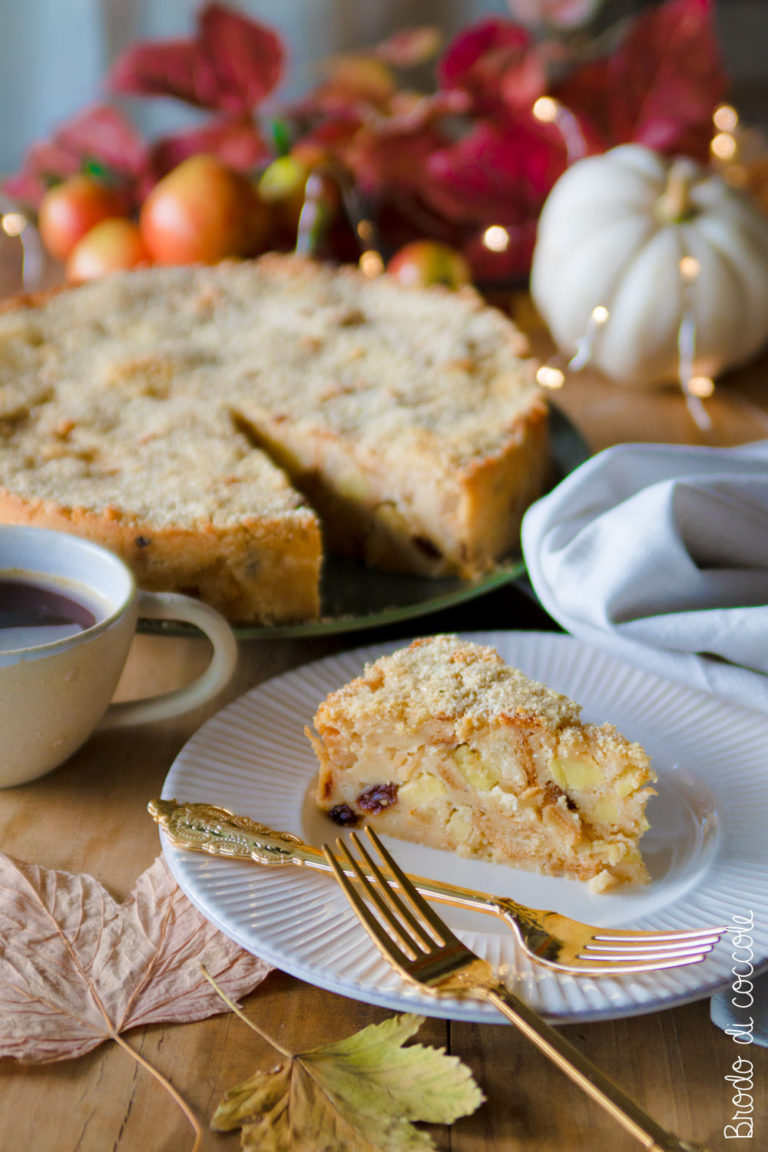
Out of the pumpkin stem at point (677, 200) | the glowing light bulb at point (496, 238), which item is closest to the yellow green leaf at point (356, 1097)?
the pumpkin stem at point (677, 200)

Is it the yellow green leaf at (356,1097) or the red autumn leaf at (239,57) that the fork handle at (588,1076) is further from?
the red autumn leaf at (239,57)

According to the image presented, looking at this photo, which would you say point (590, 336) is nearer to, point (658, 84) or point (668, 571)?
point (658, 84)

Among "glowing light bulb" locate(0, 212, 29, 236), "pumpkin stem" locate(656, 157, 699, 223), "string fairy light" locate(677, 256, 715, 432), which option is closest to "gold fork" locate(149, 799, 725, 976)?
"string fairy light" locate(677, 256, 715, 432)

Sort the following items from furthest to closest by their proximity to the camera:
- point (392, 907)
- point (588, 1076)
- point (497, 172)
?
1. point (497, 172)
2. point (392, 907)
3. point (588, 1076)

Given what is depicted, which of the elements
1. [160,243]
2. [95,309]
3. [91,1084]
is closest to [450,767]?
[91,1084]

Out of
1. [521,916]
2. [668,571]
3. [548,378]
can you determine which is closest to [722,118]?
[548,378]

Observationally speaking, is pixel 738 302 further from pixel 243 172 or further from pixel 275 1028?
pixel 275 1028

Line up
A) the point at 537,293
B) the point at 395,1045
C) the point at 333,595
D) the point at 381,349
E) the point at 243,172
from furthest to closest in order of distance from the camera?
the point at 243,172 < the point at 537,293 < the point at 381,349 < the point at 333,595 < the point at 395,1045
